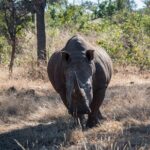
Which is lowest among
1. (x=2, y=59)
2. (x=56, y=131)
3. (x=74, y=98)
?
Result: (x=2, y=59)

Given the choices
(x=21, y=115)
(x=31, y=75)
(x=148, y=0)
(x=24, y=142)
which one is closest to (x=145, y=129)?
(x=24, y=142)

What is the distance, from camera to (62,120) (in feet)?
29.7

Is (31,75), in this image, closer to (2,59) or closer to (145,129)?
(2,59)

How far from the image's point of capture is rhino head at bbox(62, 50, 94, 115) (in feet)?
23.2

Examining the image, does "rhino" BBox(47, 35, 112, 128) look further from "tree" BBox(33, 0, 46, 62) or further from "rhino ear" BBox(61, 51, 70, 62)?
"tree" BBox(33, 0, 46, 62)

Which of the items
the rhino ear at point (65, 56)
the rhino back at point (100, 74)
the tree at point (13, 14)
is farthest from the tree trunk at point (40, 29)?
the rhino ear at point (65, 56)

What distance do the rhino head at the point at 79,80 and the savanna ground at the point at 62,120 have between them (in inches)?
18.9

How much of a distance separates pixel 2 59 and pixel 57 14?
4058mm

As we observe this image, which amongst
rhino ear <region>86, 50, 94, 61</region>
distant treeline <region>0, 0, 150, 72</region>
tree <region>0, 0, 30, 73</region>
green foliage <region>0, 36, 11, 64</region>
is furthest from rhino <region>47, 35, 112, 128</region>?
green foliage <region>0, 36, 11, 64</region>

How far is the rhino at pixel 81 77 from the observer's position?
712 centimetres

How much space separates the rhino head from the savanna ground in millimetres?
481

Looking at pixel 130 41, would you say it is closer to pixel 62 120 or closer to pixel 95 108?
pixel 62 120

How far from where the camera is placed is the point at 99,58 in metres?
8.41

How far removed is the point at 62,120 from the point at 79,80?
6.04 ft
